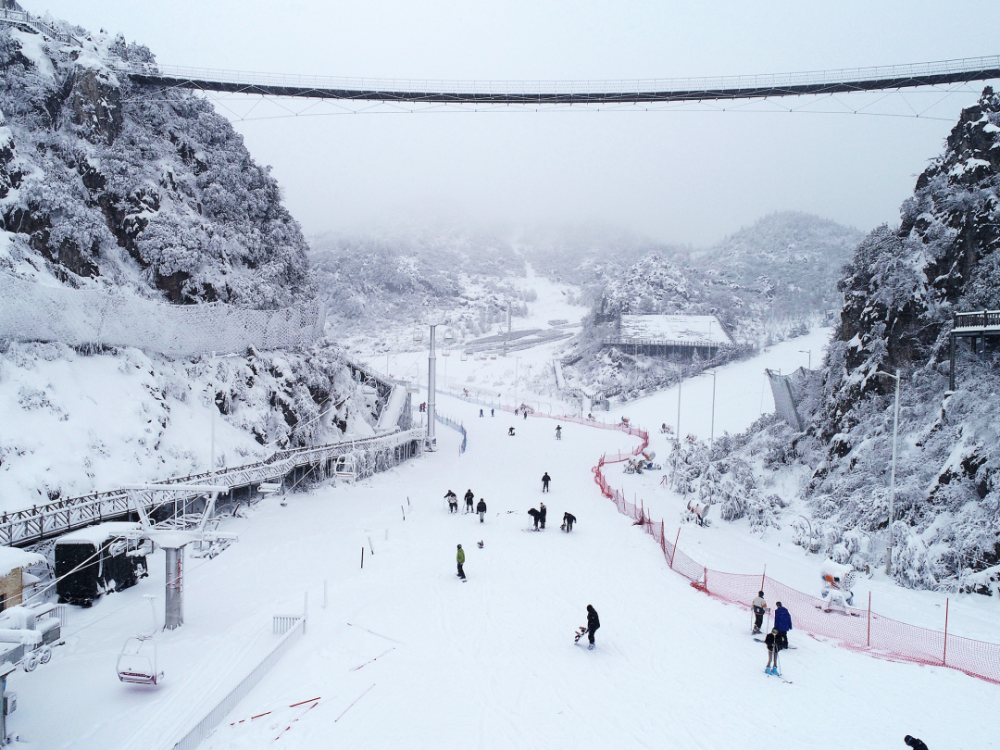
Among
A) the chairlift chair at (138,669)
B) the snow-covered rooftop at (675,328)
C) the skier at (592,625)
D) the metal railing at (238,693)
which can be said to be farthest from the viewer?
the snow-covered rooftop at (675,328)

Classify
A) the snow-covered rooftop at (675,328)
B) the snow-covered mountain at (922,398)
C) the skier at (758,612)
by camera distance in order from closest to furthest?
the skier at (758,612) < the snow-covered mountain at (922,398) < the snow-covered rooftop at (675,328)

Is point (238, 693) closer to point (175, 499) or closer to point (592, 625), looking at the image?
point (592, 625)

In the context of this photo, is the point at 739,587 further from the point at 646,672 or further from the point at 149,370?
the point at 149,370

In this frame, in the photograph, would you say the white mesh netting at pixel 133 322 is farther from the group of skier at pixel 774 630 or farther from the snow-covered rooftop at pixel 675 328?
the snow-covered rooftop at pixel 675 328

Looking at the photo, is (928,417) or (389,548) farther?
(928,417)

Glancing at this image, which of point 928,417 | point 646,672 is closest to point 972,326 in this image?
point 928,417

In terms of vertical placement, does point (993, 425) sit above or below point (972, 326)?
below

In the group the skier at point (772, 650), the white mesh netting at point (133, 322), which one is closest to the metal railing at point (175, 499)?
the white mesh netting at point (133, 322)

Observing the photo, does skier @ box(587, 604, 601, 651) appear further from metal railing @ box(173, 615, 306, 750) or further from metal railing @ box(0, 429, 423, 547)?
metal railing @ box(0, 429, 423, 547)
